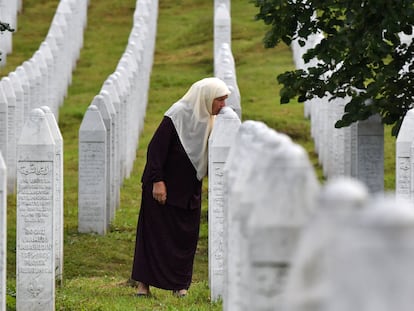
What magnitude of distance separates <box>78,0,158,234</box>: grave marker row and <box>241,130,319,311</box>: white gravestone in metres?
12.3

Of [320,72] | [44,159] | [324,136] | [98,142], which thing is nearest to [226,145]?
[44,159]

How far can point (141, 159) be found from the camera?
22.4 m

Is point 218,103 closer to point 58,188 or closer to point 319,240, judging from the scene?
point 58,188

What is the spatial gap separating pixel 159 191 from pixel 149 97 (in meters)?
17.0

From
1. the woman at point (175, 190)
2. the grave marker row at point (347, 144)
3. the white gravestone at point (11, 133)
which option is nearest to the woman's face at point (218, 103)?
the woman at point (175, 190)

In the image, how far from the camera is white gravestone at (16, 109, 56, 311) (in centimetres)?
1005

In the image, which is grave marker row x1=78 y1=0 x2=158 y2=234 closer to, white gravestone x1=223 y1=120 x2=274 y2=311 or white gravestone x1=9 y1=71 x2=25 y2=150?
white gravestone x1=9 y1=71 x2=25 y2=150

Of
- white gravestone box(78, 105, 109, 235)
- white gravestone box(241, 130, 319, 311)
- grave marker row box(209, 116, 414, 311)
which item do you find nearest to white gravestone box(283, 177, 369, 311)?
grave marker row box(209, 116, 414, 311)

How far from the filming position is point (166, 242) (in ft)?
38.2

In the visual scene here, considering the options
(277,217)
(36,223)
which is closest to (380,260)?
(277,217)

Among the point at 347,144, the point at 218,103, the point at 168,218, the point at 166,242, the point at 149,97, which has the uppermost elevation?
the point at 149,97

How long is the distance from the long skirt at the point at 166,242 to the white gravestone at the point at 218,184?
0.81 m

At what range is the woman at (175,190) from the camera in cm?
1129

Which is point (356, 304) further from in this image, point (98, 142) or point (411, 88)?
point (98, 142)
